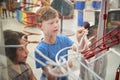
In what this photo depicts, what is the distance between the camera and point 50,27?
0.73 metres

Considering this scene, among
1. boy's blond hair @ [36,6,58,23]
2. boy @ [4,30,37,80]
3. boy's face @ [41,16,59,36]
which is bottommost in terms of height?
boy @ [4,30,37,80]

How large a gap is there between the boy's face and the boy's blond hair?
0.04ft

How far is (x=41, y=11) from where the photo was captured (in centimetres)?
74

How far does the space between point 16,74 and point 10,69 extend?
4 centimetres

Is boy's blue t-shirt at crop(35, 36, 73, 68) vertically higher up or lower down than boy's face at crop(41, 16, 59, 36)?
lower down

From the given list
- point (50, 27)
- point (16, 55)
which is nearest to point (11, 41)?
point (16, 55)

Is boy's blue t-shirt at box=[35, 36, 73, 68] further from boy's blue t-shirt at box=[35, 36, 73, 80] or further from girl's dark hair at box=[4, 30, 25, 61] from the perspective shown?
girl's dark hair at box=[4, 30, 25, 61]

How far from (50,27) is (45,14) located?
0.05 metres

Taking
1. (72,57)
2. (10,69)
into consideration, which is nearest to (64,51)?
(72,57)

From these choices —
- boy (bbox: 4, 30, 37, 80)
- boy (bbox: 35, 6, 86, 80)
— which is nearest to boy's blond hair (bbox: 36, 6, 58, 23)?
boy (bbox: 35, 6, 86, 80)

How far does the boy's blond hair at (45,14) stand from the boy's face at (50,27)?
1cm

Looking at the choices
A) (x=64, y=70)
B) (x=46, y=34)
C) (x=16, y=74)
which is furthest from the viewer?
(x=46, y=34)

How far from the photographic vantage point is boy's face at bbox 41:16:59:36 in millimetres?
725

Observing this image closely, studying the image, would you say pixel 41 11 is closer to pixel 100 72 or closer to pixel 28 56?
pixel 28 56
